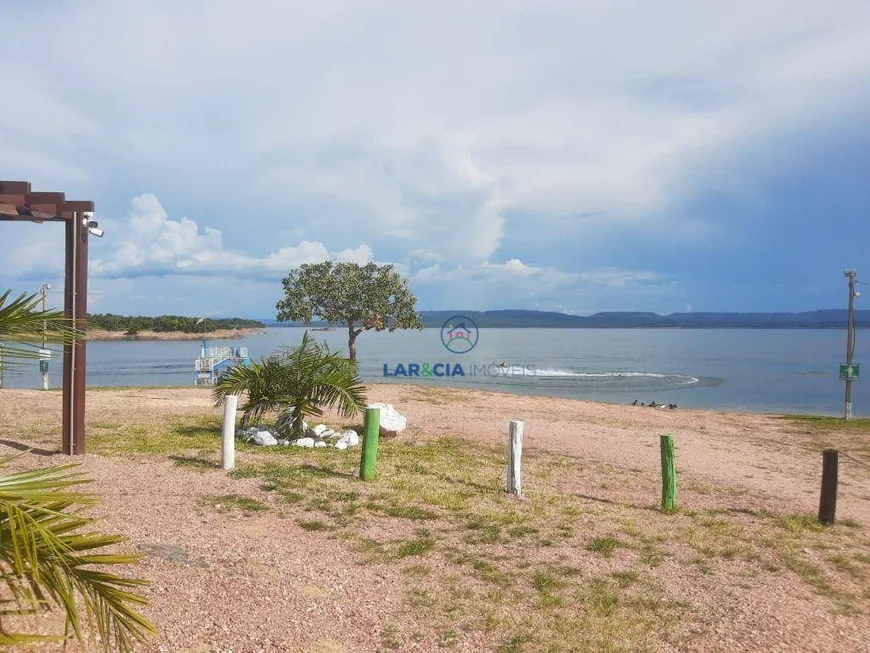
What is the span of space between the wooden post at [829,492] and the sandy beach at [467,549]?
0.22 m

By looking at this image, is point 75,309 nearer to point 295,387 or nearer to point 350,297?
point 295,387

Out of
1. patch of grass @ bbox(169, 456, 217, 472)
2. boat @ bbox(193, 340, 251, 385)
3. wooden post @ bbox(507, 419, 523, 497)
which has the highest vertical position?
wooden post @ bbox(507, 419, 523, 497)

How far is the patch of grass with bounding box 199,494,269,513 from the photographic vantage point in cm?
779

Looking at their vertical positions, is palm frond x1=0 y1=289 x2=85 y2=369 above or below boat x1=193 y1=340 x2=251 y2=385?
above

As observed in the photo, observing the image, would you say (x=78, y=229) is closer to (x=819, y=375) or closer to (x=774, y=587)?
(x=774, y=587)

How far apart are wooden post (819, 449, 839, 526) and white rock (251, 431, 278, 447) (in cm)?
897

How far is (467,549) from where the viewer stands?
685cm

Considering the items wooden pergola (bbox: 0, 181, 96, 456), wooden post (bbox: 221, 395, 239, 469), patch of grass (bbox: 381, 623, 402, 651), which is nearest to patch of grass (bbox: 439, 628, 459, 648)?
patch of grass (bbox: 381, 623, 402, 651)

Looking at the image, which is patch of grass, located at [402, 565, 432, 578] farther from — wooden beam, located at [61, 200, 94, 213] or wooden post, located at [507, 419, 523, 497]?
wooden beam, located at [61, 200, 94, 213]

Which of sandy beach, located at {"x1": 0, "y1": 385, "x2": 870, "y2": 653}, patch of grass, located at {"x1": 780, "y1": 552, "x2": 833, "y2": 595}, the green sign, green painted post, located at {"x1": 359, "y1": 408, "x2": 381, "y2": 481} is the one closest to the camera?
sandy beach, located at {"x1": 0, "y1": 385, "x2": 870, "y2": 653}

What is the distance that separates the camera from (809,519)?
901cm

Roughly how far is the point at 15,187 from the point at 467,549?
288 inches

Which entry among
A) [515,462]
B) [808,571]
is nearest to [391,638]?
[808,571]

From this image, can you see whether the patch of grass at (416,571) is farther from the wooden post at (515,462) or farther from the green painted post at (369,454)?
the green painted post at (369,454)
